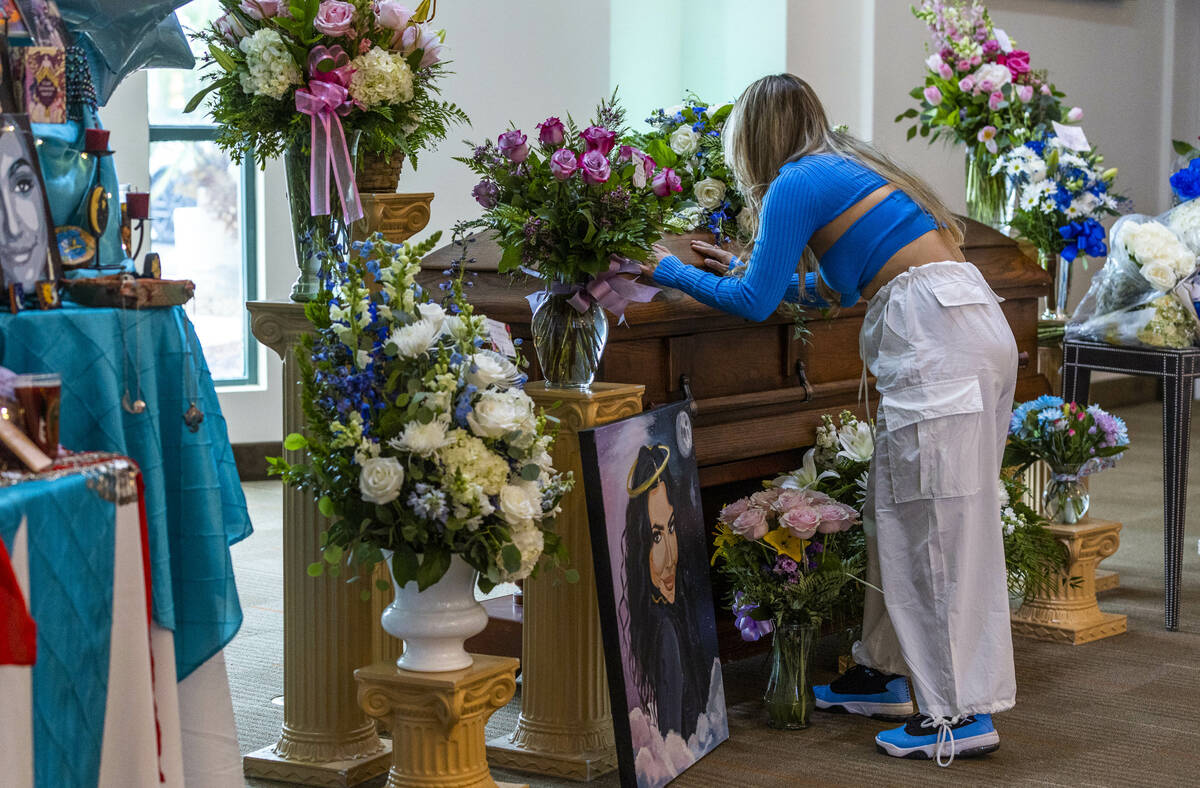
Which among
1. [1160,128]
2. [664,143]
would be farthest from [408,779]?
[1160,128]

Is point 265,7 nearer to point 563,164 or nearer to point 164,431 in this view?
point 563,164

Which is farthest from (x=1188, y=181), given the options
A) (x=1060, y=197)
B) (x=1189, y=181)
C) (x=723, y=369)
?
(x=723, y=369)

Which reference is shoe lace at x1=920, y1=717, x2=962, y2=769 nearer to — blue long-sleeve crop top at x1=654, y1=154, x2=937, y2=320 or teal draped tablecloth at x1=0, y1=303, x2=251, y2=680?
blue long-sleeve crop top at x1=654, y1=154, x2=937, y2=320

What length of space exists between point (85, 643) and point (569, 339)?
1.35 metres

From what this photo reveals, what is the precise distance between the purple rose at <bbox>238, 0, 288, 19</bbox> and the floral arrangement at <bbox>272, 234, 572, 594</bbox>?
554 millimetres

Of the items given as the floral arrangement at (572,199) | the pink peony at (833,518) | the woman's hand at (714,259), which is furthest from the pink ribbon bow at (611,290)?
the pink peony at (833,518)

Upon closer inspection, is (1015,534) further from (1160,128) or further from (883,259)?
(1160,128)

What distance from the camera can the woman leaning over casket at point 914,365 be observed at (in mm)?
3100

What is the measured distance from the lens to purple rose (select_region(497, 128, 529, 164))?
2.86m

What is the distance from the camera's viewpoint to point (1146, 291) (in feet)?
14.8

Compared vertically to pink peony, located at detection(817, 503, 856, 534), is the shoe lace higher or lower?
lower

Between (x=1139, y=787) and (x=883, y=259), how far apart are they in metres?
1.18

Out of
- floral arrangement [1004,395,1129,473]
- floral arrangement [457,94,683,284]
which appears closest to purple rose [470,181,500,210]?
floral arrangement [457,94,683,284]

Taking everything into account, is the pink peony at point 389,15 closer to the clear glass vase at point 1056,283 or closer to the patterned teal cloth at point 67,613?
the patterned teal cloth at point 67,613
